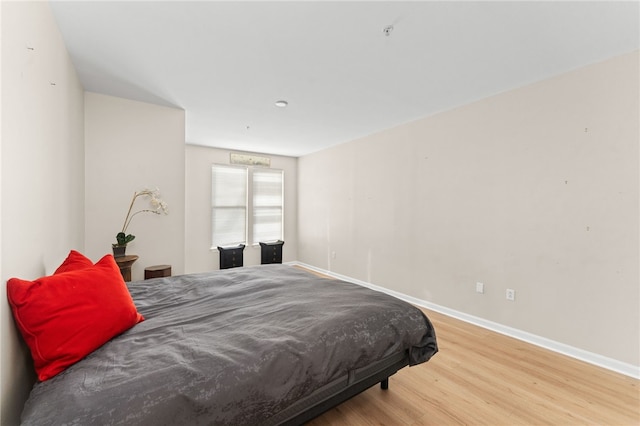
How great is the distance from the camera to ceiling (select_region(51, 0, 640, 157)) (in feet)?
5.42

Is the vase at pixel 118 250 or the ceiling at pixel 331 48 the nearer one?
the ceiling at pixel 331 48

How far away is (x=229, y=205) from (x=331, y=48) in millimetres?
4080

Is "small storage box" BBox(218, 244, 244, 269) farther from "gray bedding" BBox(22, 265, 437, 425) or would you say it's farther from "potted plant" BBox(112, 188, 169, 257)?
"gray bedding" BBox(22, 265, 437, 425)

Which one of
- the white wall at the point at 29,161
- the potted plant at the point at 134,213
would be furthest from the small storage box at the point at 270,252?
the white wall at the point at 29,161

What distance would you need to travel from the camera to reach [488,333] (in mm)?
2768

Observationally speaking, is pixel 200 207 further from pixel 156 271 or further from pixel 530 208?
pixel 530 208

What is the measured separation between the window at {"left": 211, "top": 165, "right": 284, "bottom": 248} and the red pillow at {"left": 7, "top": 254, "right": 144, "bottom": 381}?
4.14 meters

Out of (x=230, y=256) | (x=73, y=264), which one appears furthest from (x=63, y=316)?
(x=230, y=256)

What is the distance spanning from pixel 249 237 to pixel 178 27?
14.0 feet

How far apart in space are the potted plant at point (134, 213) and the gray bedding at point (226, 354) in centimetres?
95

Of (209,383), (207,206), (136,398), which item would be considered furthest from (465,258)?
(207,206)

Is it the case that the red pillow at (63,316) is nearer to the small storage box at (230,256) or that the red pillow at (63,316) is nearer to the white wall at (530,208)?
the white wall at (530,208)

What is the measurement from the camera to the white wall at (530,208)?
2133 millimetres

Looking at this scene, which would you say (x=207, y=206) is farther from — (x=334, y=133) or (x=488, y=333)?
(x=488, y=333)
